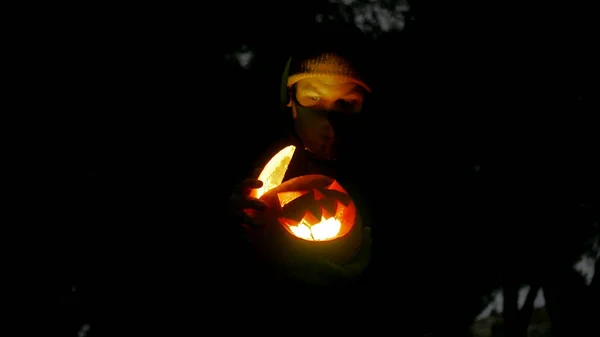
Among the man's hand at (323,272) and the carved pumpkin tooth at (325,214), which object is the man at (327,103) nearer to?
the man's hand at (323,272)

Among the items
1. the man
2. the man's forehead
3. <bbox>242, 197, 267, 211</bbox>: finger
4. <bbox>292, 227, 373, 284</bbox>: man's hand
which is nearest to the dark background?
the man

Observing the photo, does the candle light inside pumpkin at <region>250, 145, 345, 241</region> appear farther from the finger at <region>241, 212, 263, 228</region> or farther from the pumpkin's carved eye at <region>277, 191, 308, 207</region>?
the finger at <region>241, 212, 263, 228</region>

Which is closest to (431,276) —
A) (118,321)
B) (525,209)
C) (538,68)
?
(525,209)

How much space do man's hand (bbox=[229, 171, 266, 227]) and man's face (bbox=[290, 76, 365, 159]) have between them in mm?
666

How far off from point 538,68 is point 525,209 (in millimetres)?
1316

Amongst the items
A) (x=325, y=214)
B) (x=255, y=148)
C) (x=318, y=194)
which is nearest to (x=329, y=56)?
(x=318, y=194)

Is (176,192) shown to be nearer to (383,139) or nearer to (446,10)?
(383,139)

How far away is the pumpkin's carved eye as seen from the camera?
3191 millimetres

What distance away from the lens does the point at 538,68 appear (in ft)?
15.8

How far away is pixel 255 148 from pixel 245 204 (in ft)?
6.01

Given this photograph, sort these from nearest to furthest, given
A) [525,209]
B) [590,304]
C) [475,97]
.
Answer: [590,304], [525,209], [475,97]

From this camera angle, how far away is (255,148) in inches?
196

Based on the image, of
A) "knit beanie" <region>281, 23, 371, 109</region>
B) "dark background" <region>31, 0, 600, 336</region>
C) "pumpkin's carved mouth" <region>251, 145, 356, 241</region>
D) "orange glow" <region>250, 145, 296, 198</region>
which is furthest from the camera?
"dark background" <region>31, 0, 600, 336</region>

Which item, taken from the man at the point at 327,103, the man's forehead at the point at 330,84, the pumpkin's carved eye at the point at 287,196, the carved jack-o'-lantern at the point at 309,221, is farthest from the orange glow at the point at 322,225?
the man's forehead at the point at 330,84
